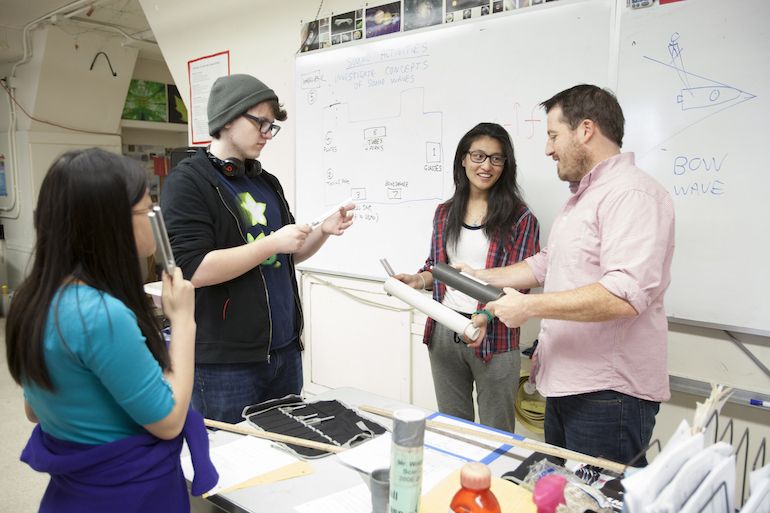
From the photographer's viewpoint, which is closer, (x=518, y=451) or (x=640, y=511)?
(x=640, y=511)

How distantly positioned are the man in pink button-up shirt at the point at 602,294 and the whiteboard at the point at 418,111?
0.68 meters

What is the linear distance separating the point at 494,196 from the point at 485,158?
0.15 metres

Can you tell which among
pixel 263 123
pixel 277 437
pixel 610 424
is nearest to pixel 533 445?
pixel 610 424

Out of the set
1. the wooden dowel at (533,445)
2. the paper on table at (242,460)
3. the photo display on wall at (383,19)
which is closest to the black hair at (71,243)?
the paper on table at (242,460)

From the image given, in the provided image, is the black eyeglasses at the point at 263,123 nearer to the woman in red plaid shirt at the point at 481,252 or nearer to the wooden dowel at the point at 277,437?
the woman in red plaid shirt at the point at 481,252

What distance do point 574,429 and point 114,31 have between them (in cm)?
538

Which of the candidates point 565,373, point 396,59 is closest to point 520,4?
point 396,59

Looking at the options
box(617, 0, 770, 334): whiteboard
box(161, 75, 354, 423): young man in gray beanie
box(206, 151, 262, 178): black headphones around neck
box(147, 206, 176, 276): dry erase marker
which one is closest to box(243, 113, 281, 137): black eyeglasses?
box(161, 75, 354, 423): young man in gray beanie

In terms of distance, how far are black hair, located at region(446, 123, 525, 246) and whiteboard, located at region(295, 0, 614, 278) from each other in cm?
22

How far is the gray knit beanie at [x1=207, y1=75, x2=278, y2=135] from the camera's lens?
1.53 meters

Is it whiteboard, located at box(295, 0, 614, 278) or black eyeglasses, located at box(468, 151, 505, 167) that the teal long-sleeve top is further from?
whiteboard, located at box(295, 0, 614, 278)

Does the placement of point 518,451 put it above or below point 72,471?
below

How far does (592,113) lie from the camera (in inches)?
53.8

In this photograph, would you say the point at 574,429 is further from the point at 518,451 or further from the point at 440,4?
the point at 440,4
